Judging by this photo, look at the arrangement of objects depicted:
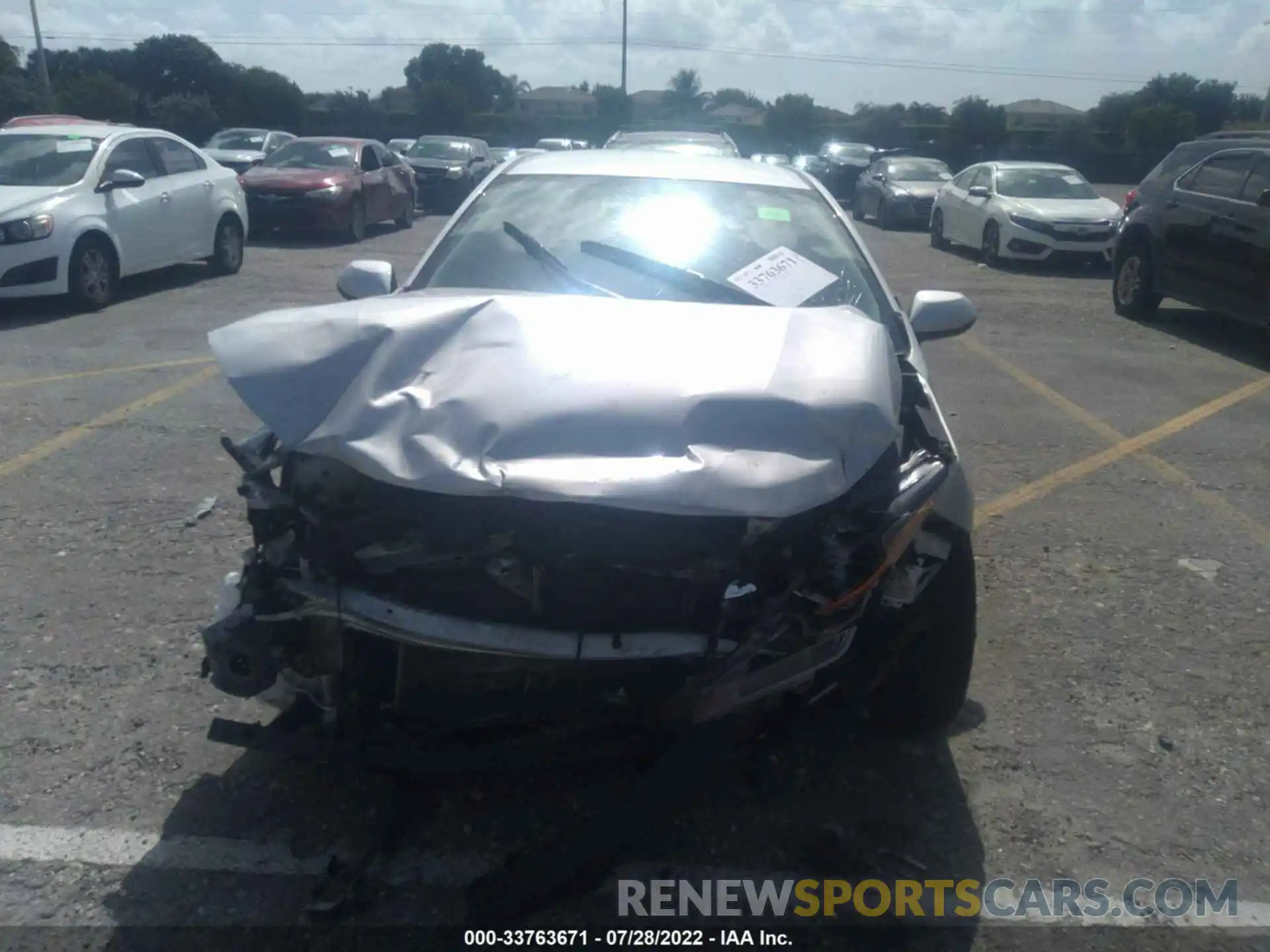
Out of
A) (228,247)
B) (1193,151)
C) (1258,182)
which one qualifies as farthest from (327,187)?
(1258,182)

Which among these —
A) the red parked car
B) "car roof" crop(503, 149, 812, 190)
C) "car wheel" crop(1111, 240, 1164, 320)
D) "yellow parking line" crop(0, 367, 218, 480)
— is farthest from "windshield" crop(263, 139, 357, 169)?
"car roof" crop(503, 149, 812, 190)

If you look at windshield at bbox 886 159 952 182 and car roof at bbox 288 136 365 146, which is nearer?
car roof at bbox 288 136 365 146

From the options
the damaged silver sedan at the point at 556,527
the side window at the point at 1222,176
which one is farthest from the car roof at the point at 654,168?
the side window at the point at 1222,176

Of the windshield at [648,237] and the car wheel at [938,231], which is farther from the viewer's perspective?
the car wheel at [938,231]

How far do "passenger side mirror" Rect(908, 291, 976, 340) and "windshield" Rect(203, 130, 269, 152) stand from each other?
20775 mm

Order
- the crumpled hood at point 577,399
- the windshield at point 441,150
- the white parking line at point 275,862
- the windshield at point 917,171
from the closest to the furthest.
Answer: the crumpled hood at point 577,399 < the white parking line at point 275,862 < the windshield at point 917,171 < the windshield at point 441,150

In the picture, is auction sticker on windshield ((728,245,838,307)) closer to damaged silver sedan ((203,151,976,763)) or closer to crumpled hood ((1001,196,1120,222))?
damaged silver sedan ((203,151,976,763))

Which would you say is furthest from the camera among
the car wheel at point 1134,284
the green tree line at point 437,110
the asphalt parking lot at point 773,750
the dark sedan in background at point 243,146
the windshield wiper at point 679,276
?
the green tree line at point 437,110

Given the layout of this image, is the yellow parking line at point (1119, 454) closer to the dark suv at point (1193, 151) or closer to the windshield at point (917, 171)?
the dark suv at point (1193, 151)

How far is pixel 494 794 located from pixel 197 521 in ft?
8.63

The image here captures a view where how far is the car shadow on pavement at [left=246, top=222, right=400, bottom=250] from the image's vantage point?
1677 centimetres

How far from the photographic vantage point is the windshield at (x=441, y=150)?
24156 millimetres

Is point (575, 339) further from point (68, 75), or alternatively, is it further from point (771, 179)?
point (68, 75)

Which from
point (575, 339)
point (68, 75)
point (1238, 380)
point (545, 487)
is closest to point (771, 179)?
point (575, 339)
